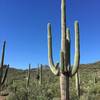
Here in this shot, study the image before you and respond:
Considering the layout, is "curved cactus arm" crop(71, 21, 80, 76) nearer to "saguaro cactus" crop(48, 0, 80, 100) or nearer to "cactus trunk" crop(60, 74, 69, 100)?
"saguaro cactus" crop(48, 0, 80, 100)

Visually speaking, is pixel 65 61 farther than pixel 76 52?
No

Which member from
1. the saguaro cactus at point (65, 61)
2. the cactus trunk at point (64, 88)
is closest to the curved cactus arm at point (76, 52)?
the saguaro cactus at point (65, 61)

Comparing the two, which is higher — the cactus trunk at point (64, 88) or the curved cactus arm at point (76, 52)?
the curved cactus arm at point (76, 52)

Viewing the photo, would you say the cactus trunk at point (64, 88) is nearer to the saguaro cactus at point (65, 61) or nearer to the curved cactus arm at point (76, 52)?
the saguaro cactus at point (65, 61)

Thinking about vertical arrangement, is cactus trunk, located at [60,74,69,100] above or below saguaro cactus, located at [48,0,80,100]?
below

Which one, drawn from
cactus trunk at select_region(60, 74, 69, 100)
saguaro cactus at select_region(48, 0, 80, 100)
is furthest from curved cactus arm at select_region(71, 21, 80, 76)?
cactus trunk at select_region(60, 74, 69, 100)

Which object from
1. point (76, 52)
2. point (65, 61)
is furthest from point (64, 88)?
point (76, 52)

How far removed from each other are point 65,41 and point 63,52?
54 centimetres

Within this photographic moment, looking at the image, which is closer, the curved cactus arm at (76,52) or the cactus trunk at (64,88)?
the cactus trunk at (64,88)

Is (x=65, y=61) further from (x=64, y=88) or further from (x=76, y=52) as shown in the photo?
(x=64, y=88)

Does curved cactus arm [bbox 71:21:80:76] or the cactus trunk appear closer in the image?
the cactus trunk

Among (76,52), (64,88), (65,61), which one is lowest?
(64,88)

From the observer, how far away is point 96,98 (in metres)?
24.4

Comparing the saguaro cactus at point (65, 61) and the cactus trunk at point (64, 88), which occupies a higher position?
the saguaro cactus at point (65, 61)
